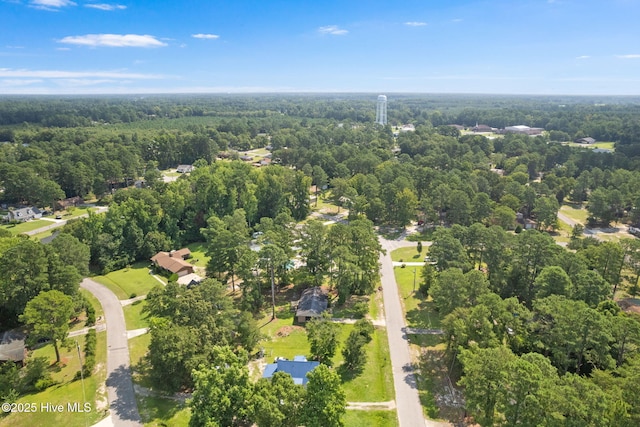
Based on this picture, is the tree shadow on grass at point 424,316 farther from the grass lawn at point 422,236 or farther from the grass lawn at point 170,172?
the grass lawn at point 170,172

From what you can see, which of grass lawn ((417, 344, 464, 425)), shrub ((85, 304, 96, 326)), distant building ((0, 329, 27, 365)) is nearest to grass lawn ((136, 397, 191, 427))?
distant building ((0, 329, 27, 365))

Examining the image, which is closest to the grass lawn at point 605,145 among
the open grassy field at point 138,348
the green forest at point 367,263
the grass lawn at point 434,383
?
the green forest at point 367,263

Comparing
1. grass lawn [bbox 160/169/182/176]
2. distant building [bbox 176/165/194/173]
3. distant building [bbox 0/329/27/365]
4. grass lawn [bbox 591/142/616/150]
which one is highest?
grass lawn [bbox 591/142/616/150]

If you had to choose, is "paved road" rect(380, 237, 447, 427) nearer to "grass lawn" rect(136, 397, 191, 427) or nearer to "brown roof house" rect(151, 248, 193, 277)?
"grass lawn" rect(136, 397, 191, 427)

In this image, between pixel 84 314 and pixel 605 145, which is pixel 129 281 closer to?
pixel 84 314

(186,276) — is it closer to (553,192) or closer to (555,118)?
(553,192)

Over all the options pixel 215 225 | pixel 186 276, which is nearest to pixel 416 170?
pixel 215 225
